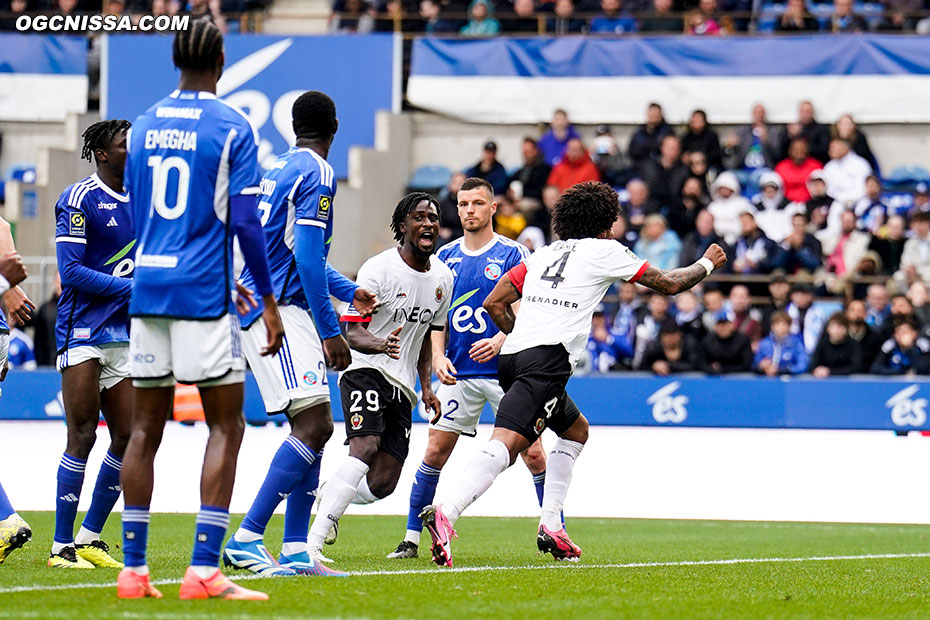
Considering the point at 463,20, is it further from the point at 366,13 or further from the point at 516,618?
the point at 516,618

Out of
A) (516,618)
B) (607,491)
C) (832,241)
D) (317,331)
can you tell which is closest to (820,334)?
(832,241)

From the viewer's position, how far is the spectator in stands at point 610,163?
22.0m

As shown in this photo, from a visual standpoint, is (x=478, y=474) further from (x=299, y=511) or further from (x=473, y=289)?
(x=473, y=289)

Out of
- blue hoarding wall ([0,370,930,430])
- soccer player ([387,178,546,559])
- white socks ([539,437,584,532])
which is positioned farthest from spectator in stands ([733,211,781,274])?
white socks ([539,437,584,532])

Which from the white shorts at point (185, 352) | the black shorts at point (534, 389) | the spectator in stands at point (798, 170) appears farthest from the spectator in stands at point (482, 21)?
the white shorts at point (185, 352)

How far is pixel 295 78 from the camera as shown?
24.0 metres

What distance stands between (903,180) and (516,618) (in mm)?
17418

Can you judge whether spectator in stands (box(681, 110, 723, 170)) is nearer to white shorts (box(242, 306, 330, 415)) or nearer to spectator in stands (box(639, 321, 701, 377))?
spectator in stands (box(639, 321, 701, 377))

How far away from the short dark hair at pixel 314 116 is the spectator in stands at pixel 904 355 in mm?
11082

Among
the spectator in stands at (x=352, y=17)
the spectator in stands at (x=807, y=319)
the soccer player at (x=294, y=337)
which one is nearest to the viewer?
the soccer player at (x=294, y=337)

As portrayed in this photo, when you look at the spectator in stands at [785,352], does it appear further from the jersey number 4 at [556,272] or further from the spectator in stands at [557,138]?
the jersey number 4 at [556,272]

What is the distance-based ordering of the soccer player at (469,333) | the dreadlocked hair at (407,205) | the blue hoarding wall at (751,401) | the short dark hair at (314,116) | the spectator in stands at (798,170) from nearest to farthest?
the short dark hair at (314,116) → the dreadlocked hair at (407,205) → the soccer player at (469,333) → the blue hoarding wall at (751,401) → the spectator in stands at (798,170)

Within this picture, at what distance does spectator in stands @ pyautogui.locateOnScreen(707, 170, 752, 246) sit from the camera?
20719 millimetres

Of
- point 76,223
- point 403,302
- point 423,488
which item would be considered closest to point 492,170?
point 423,488
